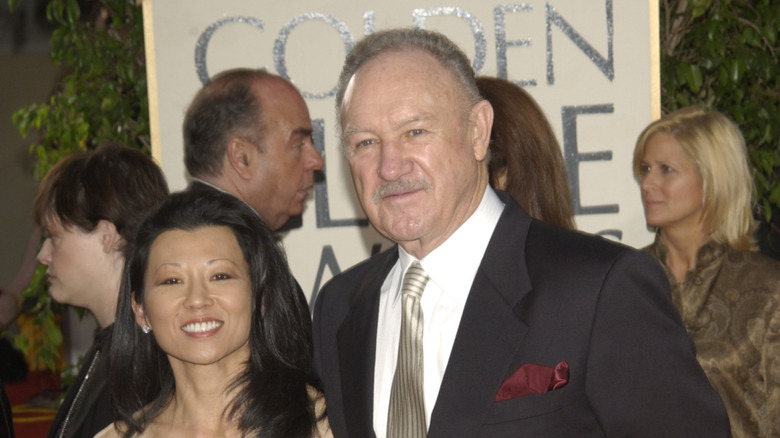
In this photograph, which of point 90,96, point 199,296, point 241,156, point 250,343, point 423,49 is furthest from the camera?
point 90,96

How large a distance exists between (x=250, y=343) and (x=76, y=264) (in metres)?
0.60

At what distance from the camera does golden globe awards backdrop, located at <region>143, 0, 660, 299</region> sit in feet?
11.1

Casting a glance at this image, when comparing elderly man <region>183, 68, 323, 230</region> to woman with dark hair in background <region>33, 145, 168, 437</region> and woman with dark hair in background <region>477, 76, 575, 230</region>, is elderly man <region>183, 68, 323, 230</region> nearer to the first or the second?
woman with dark hair in background <region>33, 145, 168, 437</region>

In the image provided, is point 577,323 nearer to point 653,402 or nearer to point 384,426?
point 653,402

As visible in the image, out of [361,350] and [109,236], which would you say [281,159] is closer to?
[109,236]

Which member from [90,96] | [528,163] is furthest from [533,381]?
[90,96]

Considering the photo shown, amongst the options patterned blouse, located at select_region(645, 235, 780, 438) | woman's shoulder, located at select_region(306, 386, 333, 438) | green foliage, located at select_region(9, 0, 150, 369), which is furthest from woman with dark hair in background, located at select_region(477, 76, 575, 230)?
green foliage, located at select_region(9, 0, 150, 369)

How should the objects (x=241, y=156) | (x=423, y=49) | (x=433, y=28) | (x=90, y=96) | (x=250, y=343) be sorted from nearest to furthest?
1. (x=423, y=49)
2. (x=250, y=343)
3. (x=241, y=156)
4. (x=433, y=28)
5. (x=90, y=96)

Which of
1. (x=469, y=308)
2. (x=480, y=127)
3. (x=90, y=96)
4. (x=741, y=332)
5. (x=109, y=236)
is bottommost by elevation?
(x=741, y=332)

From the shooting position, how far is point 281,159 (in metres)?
3.06

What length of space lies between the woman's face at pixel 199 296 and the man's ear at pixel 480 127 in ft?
2.02

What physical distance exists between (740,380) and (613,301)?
1634mm

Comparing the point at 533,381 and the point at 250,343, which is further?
the point at 250,343

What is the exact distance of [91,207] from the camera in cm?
243
